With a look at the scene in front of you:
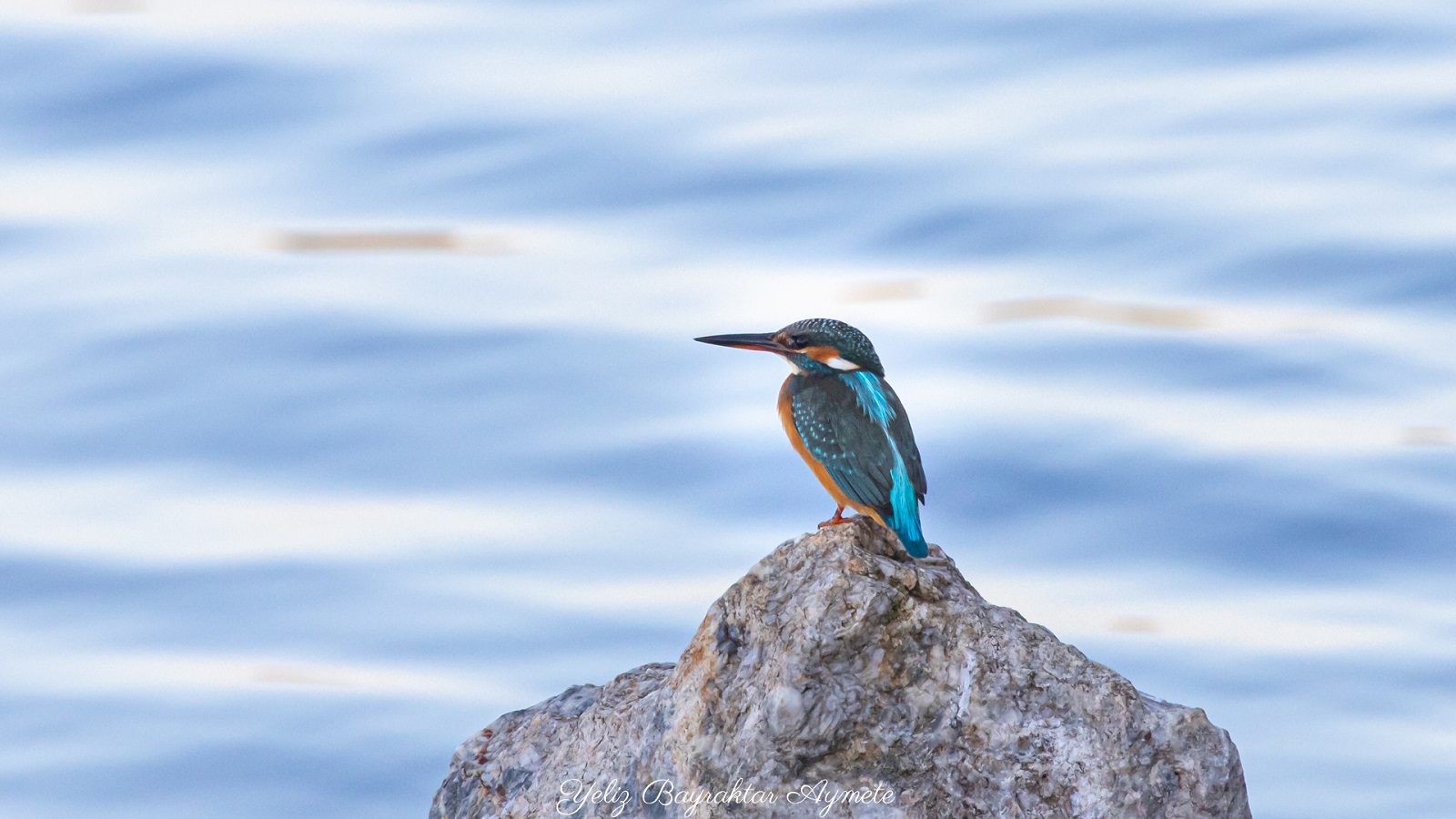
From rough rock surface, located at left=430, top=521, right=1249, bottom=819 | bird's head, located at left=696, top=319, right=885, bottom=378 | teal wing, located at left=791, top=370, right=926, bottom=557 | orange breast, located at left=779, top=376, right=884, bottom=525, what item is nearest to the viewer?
rough rock surface, located at left=430, top=521, right=1249, bottom=819

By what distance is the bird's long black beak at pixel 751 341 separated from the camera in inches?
235

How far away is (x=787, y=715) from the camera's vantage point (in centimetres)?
402

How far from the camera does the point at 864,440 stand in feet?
17.8

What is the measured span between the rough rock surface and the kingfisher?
2.36 feet

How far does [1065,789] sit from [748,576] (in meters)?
0.95

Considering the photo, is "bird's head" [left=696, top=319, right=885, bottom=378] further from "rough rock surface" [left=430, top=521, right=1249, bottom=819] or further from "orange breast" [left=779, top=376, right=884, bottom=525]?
"rough rock surface" [left=430, top=521, right=1249, bottom=819]

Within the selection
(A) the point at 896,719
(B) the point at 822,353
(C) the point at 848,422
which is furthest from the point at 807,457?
(A) the point at 896,719

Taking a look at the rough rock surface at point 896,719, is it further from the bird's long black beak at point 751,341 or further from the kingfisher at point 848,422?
the bird's long black beak at point 751,341

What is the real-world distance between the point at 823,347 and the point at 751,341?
0.32m

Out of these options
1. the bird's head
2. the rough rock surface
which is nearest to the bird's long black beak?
the bird's head

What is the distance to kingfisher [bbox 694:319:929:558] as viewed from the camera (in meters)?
5.16

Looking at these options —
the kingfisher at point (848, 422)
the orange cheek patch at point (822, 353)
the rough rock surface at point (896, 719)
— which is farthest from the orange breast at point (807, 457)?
the rough rock surface at point (896, 719)

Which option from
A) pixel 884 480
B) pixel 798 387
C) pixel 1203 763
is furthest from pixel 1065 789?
pixel 798 387

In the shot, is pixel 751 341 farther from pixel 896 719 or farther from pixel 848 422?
pixel 896 719
